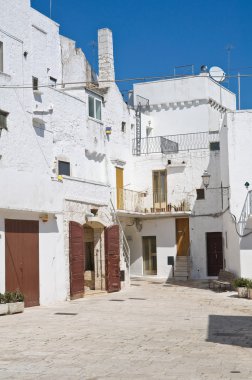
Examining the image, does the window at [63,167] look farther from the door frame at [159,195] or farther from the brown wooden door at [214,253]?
the brown wooden door at [214,253]

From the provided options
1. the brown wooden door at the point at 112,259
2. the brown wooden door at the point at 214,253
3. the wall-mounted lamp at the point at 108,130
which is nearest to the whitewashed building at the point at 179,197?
the brown wooden door at the point at 214,253

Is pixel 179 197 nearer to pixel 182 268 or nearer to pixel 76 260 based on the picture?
pixel 182 268

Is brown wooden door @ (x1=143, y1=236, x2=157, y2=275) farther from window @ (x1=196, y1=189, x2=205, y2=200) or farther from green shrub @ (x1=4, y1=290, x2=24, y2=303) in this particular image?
green shrub @ (x1=4, y1=290, x2=24, y2=303)

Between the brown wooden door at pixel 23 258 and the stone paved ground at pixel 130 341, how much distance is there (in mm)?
942

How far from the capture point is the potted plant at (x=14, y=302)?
16822 millimetres

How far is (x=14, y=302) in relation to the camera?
672 inches

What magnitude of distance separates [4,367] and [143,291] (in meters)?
16.0

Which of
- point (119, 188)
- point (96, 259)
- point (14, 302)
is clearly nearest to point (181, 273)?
point (119, 188)

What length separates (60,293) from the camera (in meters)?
20.6

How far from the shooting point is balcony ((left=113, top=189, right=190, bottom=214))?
3119 centimetres

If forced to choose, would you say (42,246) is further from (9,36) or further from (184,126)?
(184,126)

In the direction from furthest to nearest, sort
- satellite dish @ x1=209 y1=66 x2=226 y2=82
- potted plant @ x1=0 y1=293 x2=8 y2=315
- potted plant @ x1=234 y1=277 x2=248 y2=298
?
1. satellite dish @ x1=209 y1=66 x2=226 y2=82
2. potted plant @ x1=234 y1=277 x2=248 y2=298
3. potted plant @ x1=0 y1=293 x2=8 y2=315

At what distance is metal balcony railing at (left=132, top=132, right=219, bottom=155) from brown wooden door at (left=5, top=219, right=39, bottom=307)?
1452cm

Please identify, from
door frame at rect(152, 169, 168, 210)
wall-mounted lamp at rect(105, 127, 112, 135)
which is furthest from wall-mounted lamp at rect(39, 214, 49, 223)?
door frame at rect(152, 169, 168, 210)
